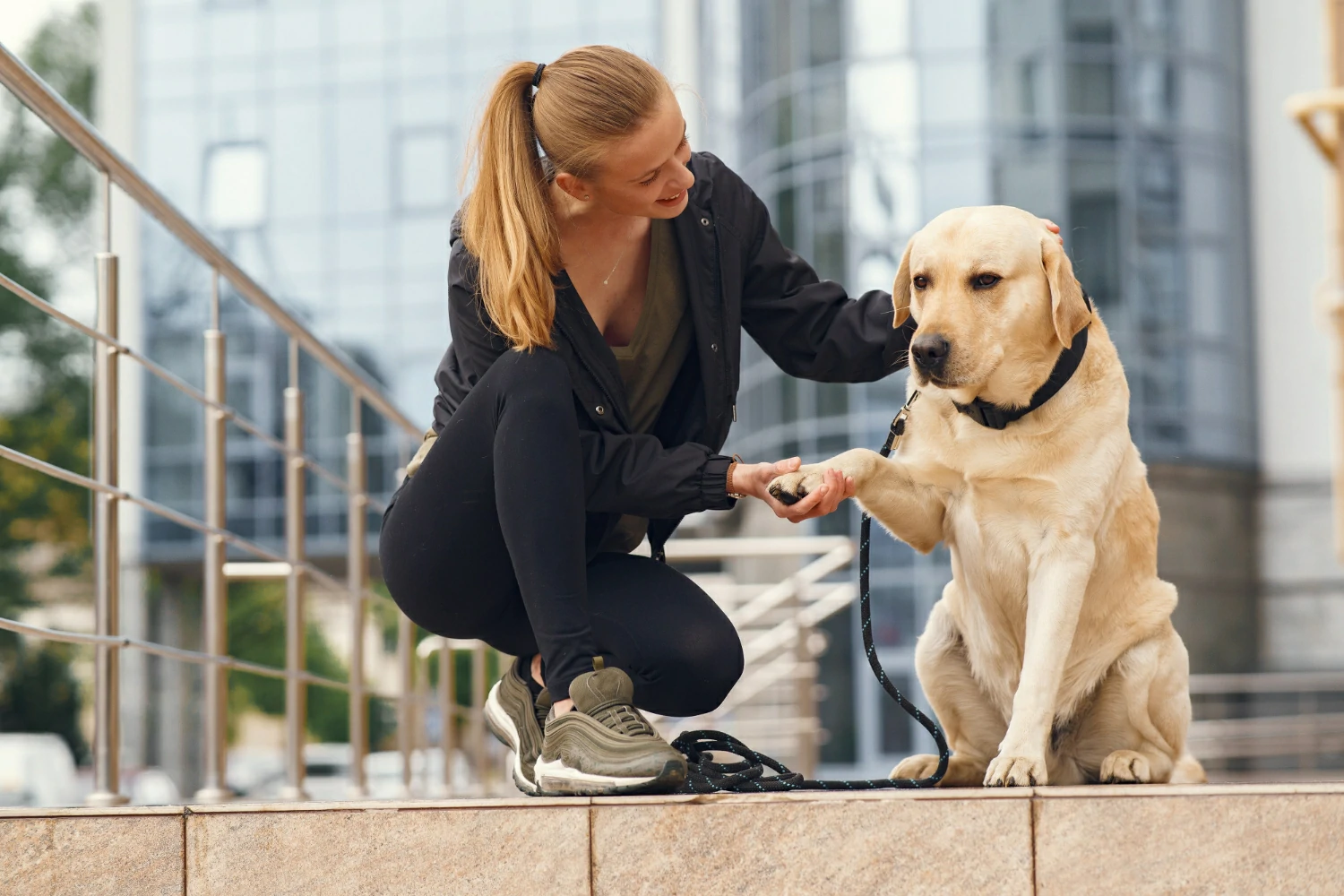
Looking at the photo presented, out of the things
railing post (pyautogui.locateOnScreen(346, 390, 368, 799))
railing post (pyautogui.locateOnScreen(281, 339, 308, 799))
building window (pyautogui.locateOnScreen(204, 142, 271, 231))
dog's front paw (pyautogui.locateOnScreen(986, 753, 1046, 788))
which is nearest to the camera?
dog's front paw (pyautogui.locateOnScreen(986, 753, 1046, 788))

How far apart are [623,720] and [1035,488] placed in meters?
0.82

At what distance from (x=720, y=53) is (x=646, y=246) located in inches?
646

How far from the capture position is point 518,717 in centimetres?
267

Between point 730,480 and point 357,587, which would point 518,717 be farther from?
point 357,587

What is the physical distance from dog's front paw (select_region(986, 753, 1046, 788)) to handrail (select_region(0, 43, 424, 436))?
1.99m

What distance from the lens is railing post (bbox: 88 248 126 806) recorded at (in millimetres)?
2785

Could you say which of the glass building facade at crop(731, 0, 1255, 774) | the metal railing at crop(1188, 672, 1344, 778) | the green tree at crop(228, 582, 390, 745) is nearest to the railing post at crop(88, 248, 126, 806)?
the metal railing at crop(1188, 672, 1344, 778)

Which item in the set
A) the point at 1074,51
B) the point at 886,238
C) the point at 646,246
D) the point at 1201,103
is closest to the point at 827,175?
the point at 886,238

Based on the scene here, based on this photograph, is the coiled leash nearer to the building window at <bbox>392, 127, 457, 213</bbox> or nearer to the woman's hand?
the woman's hand

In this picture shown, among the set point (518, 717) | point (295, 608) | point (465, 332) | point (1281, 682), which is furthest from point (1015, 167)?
point (518, 717)

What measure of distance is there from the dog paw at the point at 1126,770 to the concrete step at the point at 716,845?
65 cm

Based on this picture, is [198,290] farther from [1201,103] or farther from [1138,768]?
[1138,768]

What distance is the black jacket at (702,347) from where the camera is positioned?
8.21 ft

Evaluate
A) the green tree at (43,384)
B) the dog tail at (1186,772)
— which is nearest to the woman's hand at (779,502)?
the dog tail at (1186,772)
